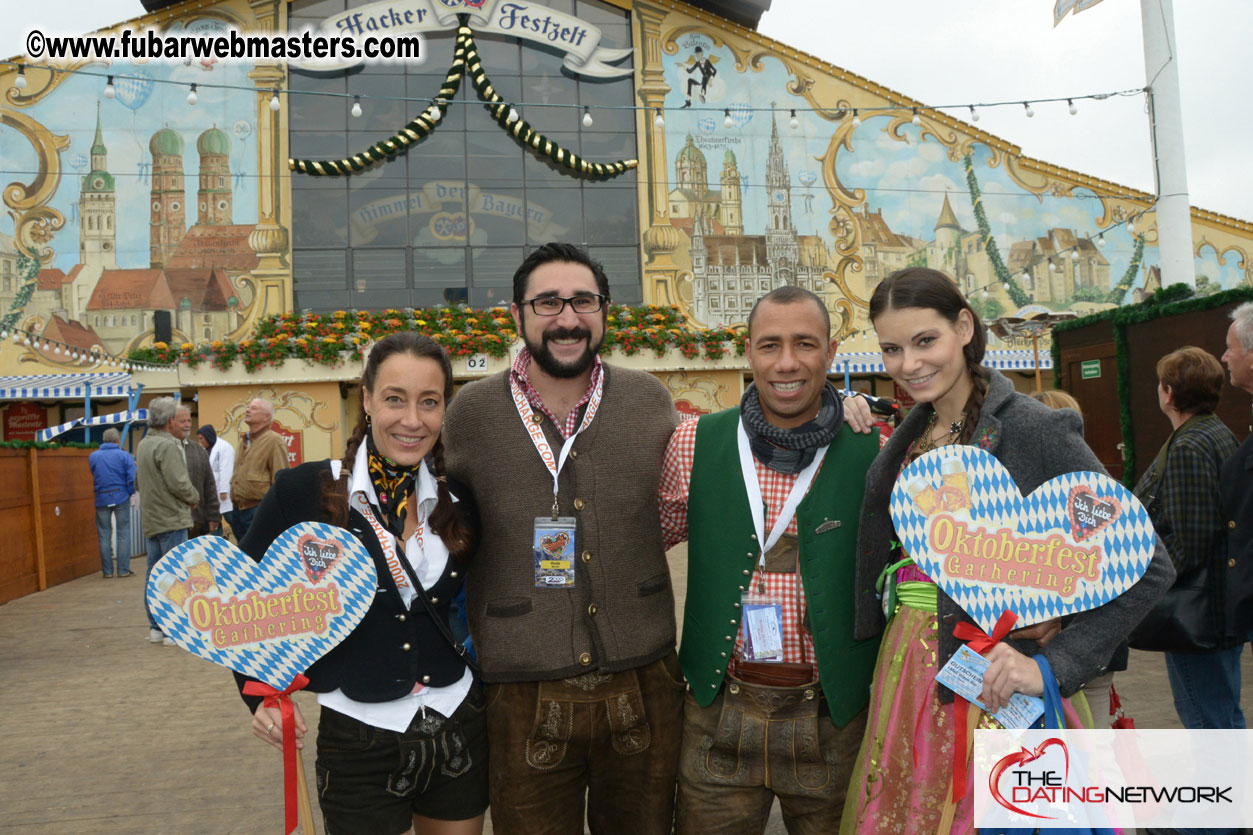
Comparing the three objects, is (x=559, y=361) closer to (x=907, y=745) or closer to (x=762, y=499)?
(x=762, y=499)

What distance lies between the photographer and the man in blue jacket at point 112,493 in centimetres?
1015

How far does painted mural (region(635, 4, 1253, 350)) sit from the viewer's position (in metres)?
18.5

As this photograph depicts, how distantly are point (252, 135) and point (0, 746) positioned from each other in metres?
15.6

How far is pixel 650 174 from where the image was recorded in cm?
1850

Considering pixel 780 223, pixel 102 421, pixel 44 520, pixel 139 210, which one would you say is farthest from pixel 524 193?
pixel 44 520

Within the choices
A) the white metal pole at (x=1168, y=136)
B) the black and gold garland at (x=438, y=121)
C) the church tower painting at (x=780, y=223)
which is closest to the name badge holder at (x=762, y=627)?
the white metal pole at (x=1168, y=136)

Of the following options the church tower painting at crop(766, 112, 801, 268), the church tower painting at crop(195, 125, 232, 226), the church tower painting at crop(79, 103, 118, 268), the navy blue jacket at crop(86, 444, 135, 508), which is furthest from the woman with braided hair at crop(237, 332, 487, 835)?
the church tower painting at crop(79, 103, 118, 268)

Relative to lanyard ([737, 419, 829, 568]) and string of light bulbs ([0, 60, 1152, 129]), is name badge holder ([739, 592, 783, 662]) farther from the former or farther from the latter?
string of light bulbs ([0, 60, 1152, 129])

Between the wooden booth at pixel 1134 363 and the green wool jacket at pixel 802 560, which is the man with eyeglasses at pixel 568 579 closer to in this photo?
the green wool jacket at pixel 802 560

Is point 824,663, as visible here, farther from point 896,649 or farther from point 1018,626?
point 1018,626

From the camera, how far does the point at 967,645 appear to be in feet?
6.29

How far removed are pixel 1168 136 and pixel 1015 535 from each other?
8.96m

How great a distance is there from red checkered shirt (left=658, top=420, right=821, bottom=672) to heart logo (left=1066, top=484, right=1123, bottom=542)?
710 mm

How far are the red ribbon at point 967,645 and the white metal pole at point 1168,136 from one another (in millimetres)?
8342
